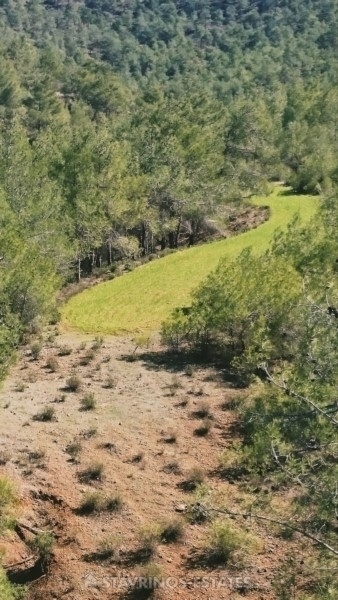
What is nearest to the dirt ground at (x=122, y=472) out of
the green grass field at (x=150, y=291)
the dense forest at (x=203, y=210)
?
the dense forest at (x=203, y=210)

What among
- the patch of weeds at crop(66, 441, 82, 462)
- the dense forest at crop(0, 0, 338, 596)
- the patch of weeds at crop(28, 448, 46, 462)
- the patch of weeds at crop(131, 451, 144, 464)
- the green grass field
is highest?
the dense forest at crop(0, 0, 338, 596)

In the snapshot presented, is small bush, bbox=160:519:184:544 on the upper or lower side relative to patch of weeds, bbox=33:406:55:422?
lower

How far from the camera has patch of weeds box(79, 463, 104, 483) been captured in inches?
869

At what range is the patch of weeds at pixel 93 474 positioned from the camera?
72.4 ft

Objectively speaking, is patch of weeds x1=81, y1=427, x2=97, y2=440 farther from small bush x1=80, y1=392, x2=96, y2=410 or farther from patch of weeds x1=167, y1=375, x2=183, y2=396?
patch of weeds x1=167, y1=375, x2=183, y2=396

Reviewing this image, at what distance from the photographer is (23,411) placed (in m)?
26.5

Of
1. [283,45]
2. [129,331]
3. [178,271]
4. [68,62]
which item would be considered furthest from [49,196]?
[283,45]

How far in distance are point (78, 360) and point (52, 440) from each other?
30.2ft

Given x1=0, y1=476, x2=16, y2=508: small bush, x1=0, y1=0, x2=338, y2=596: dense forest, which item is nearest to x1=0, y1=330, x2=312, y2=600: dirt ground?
x1=0, y1=476, x2=16, y2=508: small bush

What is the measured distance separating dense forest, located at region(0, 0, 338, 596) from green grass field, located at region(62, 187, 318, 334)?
→ 3832 millimetres

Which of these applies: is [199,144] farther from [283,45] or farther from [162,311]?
[283,45]

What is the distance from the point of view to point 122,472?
74.6ft

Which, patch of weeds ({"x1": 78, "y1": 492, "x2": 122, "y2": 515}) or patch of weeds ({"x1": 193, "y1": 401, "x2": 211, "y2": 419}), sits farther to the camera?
patch of weeds ({"x1": 193, "y1": 401, "x2": 211, "y2": 419})

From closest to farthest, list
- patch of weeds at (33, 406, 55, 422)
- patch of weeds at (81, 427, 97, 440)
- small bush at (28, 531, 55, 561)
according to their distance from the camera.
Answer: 1. small bush at (28, 531, 55, 561)
2. patch of weeds at (81, 427, 97, 440)
3. patch of weeds at (33, 406, 55, 422)
